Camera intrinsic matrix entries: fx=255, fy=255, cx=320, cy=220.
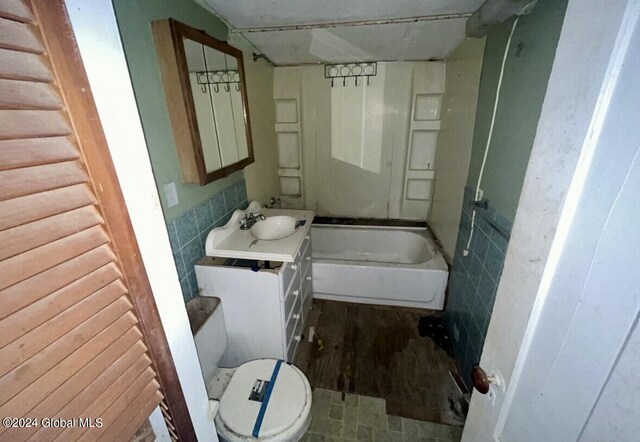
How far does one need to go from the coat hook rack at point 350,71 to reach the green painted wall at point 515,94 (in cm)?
113

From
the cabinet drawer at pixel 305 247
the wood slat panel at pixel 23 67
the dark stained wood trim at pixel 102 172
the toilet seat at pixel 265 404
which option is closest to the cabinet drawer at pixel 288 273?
the cabinet drawer at pixel 305 247

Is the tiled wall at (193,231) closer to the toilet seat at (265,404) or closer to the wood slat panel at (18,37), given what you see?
the toilet seat at (265,404)

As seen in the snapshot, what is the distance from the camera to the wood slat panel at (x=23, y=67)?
0.27 m

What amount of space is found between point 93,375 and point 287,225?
1.46 metres

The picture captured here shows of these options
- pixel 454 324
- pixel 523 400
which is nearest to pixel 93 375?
pixel 523 400

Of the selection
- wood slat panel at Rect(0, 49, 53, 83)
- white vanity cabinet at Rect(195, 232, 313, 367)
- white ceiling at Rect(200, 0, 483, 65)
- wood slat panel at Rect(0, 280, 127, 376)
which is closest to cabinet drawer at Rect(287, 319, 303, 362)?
white vanity cabinet at Rect(195, 232, 313, 367)

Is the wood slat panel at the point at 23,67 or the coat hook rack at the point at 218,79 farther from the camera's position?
the coat hook rack at the point at 218,79

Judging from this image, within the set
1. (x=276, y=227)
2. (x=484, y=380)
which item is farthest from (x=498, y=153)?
(x=276, y=227)

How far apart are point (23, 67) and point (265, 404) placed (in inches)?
47.5

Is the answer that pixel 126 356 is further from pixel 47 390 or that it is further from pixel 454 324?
pixel 454 324

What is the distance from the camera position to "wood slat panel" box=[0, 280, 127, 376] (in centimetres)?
29

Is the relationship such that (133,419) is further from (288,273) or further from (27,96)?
(288,273)

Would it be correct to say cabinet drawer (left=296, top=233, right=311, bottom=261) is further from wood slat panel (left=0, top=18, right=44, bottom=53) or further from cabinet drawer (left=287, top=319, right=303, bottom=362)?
wood slat panel (left=0, top=18, right=44, bottom=53)

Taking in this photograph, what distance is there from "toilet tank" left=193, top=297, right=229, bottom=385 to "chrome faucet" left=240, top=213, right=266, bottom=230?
Answer: 48cm
